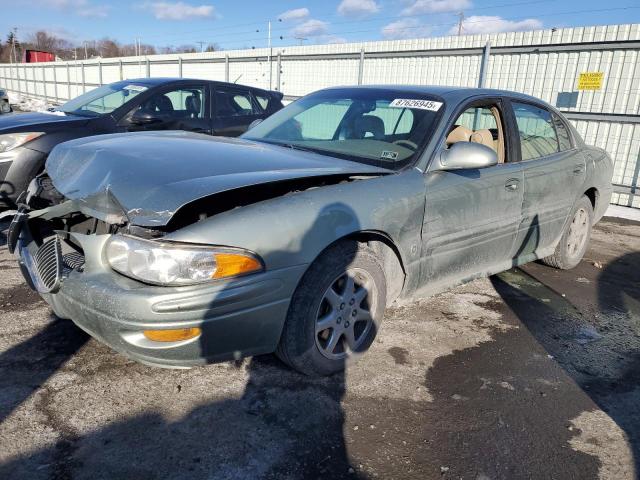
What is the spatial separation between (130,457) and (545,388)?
2158 millimetres

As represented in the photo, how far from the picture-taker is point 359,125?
3658mm

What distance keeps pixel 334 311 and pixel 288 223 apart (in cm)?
61

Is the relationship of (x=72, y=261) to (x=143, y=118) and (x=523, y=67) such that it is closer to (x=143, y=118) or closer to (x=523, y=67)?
(x=143, y=118)

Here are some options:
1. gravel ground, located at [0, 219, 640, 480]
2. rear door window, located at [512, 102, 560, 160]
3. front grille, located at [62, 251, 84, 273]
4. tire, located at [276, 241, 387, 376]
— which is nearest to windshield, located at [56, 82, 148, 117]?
gravel ground, located at [0, 219, 640, 480]

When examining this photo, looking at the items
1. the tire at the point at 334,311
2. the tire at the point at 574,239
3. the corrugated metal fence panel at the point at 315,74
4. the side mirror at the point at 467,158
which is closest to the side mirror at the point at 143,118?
the side mirror at the point at 467,158

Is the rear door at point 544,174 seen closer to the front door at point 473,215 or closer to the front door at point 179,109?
the front door at point 473,215

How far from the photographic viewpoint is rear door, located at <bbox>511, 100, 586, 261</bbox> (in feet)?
12.9

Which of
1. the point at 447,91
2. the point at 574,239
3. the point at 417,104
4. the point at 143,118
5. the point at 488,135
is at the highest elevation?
the point at 447,91

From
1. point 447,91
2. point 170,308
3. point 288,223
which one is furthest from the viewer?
point 447,91

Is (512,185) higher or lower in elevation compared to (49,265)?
higher

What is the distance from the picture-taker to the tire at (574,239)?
182 inches

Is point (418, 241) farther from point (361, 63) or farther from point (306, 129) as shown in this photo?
point (361, 63)

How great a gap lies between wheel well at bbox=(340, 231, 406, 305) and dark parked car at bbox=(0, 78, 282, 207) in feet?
12.3

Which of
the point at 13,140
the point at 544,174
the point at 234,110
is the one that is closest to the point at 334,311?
the point at 544,174
